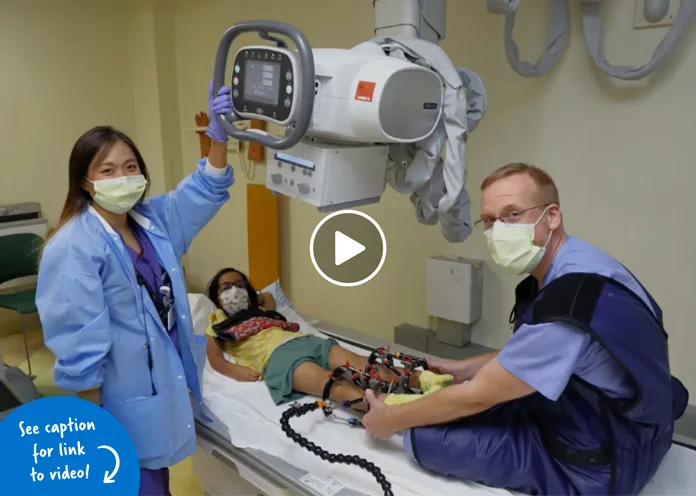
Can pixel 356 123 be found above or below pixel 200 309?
above

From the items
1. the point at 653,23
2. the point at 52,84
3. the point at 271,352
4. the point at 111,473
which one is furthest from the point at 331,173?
the point at 52,84

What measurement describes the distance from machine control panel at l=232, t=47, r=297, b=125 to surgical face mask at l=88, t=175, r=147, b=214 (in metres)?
0.37

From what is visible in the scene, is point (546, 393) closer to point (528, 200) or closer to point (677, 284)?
point (528, 200)

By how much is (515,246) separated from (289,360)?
1091 mm

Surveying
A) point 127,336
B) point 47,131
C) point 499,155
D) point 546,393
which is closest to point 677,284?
point 499,155

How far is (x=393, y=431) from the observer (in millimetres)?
1637

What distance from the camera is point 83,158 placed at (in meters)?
1.64

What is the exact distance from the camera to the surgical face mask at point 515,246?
1.38m

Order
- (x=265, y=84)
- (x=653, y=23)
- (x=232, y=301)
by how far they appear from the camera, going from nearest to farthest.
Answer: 1. (x=265, y=84)
2. (x=653, y=23)
3. (x=232, y=301)

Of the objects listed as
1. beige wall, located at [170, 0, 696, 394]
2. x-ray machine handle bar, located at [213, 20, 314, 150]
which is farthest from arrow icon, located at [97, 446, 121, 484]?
beige wall, located at [170, 0, 696, 394]

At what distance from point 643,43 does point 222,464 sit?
2184 mm

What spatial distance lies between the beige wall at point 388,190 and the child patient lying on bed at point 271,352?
82 centimetres

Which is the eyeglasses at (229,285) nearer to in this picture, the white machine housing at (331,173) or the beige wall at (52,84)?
the white machine housing at (331,173)

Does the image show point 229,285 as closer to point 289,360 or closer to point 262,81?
point 289,360
